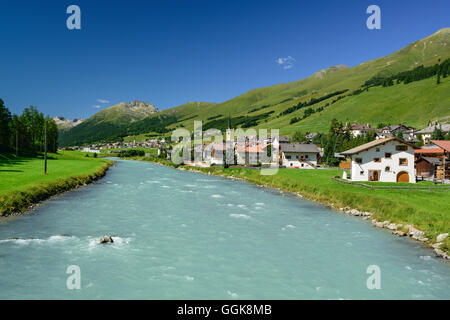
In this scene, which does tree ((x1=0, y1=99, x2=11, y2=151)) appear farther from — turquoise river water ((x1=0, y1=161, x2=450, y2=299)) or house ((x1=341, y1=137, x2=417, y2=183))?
house ((x1=341, y1=137, x2=417, y2=183))

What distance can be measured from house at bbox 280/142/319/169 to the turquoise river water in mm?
62246

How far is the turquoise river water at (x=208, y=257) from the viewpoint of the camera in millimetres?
14297

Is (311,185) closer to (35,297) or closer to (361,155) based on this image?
(361,155)

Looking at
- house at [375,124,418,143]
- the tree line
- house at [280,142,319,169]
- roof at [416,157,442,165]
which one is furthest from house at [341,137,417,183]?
house at [375,124,418,143]

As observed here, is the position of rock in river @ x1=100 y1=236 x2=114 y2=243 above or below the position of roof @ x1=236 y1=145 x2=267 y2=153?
below

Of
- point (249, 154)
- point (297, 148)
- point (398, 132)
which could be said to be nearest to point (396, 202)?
point (297, 148)

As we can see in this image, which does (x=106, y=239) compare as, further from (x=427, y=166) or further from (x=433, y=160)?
(x=433, y=160)

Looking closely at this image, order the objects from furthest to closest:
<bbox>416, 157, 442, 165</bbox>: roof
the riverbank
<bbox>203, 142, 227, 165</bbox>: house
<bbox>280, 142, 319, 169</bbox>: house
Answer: <bbox>203, 142, 227, 165</bbox>: house → <bbox>280, 142, 319, 169</bbox>: house → <bbox>416, 157, 442, 165</bbox>: roof → the riverbank

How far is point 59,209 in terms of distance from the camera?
30.6 meters

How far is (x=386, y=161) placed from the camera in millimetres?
47531

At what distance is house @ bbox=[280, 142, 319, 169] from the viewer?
92.4 m

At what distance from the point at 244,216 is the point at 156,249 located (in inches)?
496

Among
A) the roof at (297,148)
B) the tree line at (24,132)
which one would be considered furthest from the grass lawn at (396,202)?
the tree line at (24,132)

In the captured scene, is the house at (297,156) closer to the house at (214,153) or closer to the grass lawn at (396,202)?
the house at (214,153)
